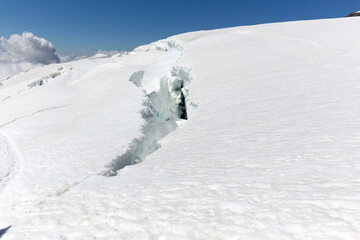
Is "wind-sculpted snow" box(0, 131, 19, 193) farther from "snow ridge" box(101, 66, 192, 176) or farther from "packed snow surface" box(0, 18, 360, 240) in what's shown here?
"snow ridge" box(101, 66, 192, 176)

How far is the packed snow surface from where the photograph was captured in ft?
10.4

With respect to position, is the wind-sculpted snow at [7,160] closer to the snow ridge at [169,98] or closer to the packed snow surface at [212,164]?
the packed snow surface at [212,164]

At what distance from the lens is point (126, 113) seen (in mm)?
12344

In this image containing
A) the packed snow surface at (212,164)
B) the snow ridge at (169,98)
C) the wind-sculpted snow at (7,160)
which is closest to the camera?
the packed snow surface at (212,164)

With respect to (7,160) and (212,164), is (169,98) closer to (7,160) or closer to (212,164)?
(7,160)

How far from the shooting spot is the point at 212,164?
17.4 feet

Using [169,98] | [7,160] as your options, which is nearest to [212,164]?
[7,160]

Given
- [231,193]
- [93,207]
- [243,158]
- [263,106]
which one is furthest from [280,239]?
[263,106]

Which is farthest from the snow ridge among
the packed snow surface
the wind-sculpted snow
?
the wind-sculpted snow

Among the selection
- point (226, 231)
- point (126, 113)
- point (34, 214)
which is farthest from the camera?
point (126, 113)

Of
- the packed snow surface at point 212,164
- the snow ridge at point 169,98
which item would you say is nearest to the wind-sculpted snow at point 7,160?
the packed snow surface at point 212,164

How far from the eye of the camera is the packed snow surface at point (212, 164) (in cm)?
317

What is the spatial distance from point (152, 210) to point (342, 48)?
1659 cm

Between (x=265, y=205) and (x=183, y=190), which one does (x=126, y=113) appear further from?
(x=265, y=205)
